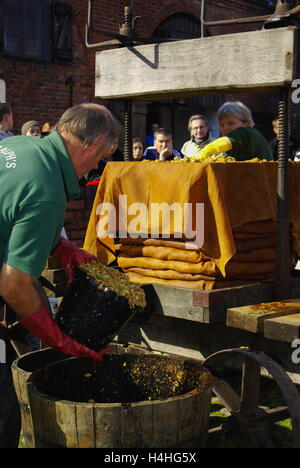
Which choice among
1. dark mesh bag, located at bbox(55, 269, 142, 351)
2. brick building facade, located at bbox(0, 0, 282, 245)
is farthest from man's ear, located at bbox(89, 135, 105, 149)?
brick building facade, located at bbox(0, 0, 282, 245)

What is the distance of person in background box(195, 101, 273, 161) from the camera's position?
4367 mm

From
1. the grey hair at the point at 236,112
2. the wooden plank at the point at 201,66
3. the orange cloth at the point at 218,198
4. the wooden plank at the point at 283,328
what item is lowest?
the wooden plank at the point at 283,328

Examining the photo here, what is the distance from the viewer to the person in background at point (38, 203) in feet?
8.68

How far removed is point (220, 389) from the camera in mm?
3566

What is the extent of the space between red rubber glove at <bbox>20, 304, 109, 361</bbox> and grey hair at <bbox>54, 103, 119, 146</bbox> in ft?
2.67

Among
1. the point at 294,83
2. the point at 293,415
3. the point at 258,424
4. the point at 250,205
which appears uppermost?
the point at 294,83

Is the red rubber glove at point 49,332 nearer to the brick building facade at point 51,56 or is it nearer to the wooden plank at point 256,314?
the wooden plank at point 256,314

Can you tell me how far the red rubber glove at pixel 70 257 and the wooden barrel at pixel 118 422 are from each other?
75 centimetres

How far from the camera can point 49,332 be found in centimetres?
286

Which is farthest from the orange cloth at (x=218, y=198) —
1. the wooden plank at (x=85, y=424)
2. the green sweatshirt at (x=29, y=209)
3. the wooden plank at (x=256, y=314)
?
the wooden plank at (x=85, y=424)

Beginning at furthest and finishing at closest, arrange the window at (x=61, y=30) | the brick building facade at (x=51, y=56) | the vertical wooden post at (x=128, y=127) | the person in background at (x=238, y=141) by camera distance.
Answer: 1. the window at (x=61, y=30)
2. the brick building facade at (x=51, y=56)
3. the vertical wooden post at (x=128, y=127)
4. the person in background at (x=238, y=141)
